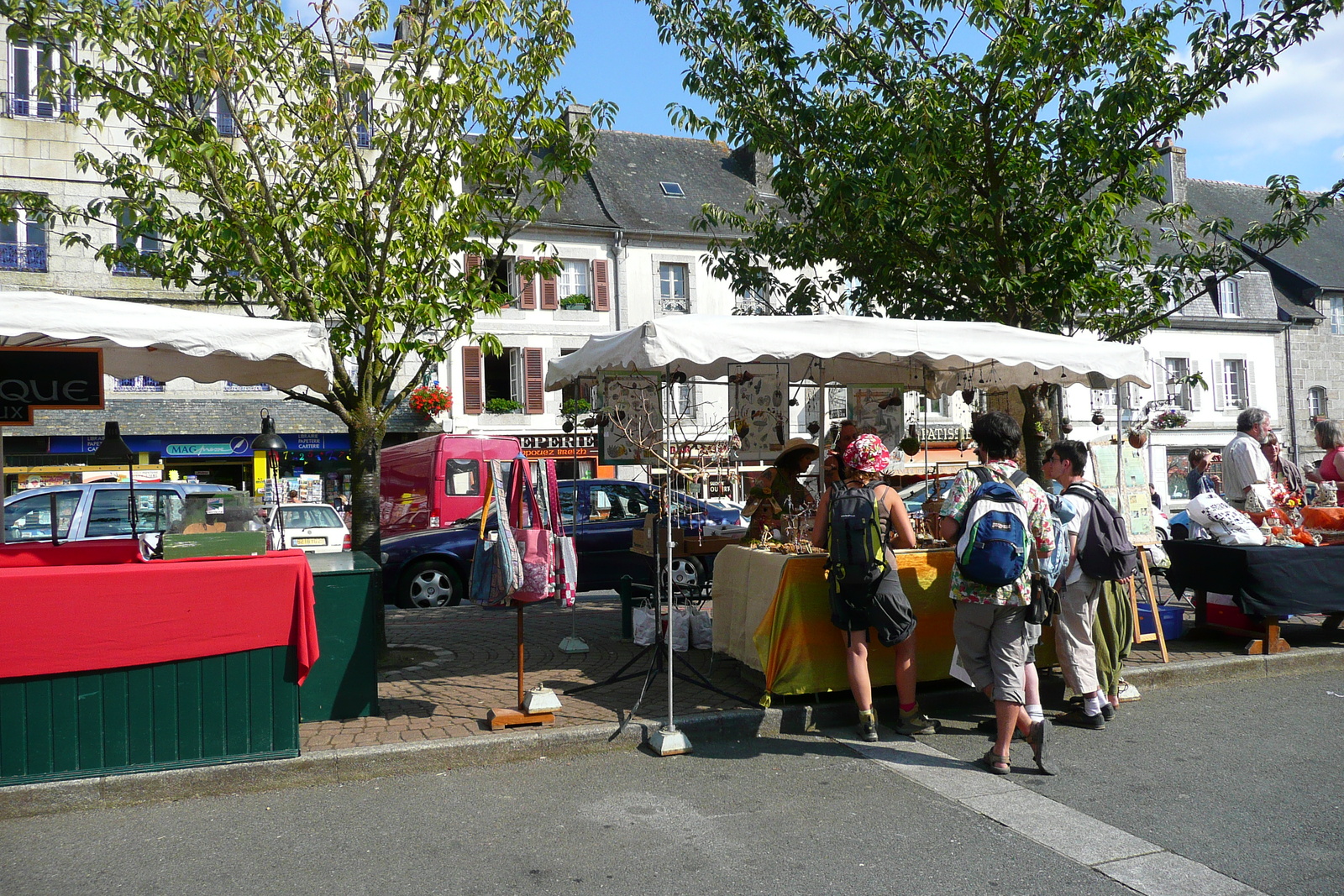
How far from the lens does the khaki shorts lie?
16.2 ft

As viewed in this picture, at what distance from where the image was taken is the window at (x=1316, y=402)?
32781mm

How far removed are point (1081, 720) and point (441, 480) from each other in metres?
15.0

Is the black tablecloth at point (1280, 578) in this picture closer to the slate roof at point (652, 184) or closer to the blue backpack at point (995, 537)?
the blue backpack at point (995, 537)

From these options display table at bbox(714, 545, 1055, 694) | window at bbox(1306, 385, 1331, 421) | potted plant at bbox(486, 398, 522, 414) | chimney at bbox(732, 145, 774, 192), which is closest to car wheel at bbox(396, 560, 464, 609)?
display table at bbox(714, 545, 1055, 694)

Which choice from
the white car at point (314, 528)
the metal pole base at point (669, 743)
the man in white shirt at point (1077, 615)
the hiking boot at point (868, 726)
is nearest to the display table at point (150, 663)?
the metal pole base at point (669, 743)

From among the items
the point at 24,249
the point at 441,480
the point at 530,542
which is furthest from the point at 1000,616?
the point at 24,249

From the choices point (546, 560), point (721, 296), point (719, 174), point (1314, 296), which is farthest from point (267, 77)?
point (1314, 296)

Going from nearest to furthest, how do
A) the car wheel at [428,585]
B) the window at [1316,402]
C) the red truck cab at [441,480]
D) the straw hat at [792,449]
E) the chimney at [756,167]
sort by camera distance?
the straw hat at [792,449]
the car wheel at [428,585]
the red truck cab at [441,480]
the chimney at [756,167]
the window at [1316,402]

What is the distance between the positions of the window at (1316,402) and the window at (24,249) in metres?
36.7

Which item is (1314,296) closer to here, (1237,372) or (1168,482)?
(1237,372)

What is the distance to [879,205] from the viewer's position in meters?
8.92

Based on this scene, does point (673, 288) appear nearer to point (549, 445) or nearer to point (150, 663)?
point (549, 445)

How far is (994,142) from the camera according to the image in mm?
8938

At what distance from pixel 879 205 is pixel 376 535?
5.22 metres
